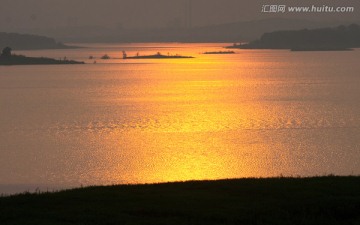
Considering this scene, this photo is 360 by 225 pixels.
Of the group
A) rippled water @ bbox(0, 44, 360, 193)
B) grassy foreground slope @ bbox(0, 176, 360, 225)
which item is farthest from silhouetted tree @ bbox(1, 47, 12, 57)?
grassy foreground slope @ bbox(0, 176, 360, 225)

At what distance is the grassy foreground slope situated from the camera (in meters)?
11.4

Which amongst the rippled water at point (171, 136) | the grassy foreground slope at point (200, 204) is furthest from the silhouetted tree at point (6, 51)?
the grassy foreground slope at point (200, 204)

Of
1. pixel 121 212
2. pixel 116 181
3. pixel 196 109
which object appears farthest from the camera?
→ pixel 196 109

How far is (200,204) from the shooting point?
40.7ft

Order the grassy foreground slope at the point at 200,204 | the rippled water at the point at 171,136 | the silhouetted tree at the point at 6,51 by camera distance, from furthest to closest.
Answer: the silhouetted tree at the point at 6,51 → the rippled water at the point at 171,136 → the grassy foreground slope at the point at 200,204

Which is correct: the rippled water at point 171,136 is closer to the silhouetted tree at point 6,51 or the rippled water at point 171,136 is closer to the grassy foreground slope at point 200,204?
the grassy foreground slope at point 200,204

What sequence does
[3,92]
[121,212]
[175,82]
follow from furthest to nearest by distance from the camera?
[175,82] < [3,92] < [121,212]

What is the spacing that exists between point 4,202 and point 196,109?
5045 centimetres

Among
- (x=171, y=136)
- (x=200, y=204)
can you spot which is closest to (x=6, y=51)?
(x=171, y=136)

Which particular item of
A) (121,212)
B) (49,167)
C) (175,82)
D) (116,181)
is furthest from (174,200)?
(175,82)

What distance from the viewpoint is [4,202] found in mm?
12656

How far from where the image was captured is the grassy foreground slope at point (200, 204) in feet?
37.3

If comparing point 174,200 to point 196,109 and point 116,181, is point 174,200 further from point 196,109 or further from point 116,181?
point 196,109

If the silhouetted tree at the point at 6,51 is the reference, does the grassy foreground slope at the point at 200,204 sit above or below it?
below
